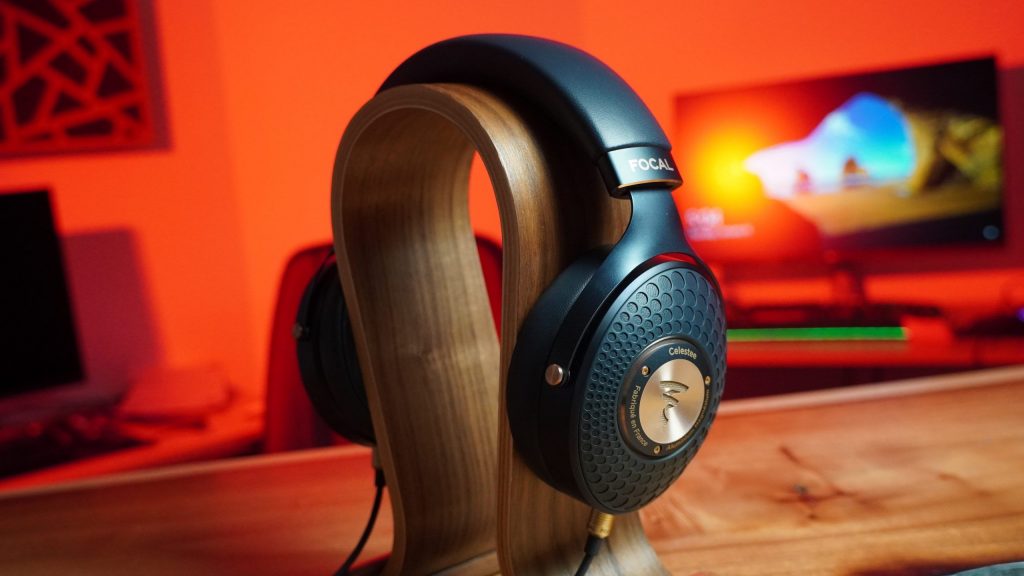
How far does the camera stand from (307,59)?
264cm

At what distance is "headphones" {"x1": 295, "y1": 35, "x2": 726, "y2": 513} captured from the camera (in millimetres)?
442

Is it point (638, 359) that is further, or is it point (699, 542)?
point (699, 542)

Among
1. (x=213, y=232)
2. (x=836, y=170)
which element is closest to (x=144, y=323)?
(x=213, y=232)

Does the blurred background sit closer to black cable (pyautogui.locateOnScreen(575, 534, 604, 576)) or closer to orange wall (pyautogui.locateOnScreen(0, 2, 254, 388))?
orange wall (pyautogui.locateOnScreen(0, 2, 254, 388))

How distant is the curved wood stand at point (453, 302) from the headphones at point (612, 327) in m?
0.02

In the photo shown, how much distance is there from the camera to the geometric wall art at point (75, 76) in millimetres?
2330

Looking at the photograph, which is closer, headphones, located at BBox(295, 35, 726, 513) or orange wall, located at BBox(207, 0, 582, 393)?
headphones, located at BBox(295, 35, 726, 513)

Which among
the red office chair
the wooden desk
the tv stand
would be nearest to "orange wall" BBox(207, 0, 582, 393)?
the tv stand

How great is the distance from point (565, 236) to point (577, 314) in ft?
0.18

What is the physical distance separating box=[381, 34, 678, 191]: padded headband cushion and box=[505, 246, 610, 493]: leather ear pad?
51 mm

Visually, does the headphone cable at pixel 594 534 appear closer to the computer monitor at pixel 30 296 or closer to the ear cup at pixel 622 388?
the ear cup at pixel 622 388

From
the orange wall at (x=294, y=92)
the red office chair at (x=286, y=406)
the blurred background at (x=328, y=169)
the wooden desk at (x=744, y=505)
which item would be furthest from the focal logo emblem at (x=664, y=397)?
the orange wall at (x=294, y=92)

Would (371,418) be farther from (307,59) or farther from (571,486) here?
(307,59)

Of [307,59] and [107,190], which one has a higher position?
[307,59]
